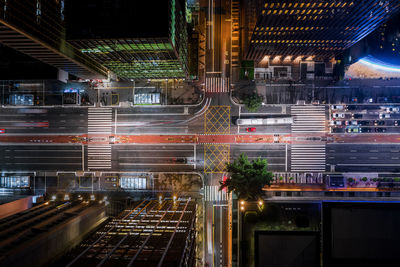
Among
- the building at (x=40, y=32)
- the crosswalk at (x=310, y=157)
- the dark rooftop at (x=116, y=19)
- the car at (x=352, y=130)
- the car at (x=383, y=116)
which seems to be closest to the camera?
the dark rooftop at (x=116, y=19)

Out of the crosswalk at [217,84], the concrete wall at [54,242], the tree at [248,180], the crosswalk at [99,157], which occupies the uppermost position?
the crosswalk at [217,84]

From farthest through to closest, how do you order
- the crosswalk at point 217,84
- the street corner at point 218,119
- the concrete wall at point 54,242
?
the street corner at point 218,119 < the crosswalk at point 217,84 < the concrete wall at point 54,242

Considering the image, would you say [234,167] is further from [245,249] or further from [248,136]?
[245,249]

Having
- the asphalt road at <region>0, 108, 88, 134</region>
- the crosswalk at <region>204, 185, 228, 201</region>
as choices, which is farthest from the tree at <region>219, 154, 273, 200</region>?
the asphalt road at <region>0, 108, 88, 134</region>

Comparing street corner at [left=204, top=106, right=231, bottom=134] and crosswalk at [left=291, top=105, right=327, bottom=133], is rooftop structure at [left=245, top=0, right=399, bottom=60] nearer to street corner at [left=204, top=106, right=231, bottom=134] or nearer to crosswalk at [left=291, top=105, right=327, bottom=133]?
crosswalk at [left=291, top=105, right=327, bottom=133]

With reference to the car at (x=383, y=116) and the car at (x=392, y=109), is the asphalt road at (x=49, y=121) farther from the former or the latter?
the car at (x=392, y=109)

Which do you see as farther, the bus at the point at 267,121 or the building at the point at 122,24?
the bus at the point at 267,121

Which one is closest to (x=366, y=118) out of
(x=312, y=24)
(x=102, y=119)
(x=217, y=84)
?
(x=312, y=24)

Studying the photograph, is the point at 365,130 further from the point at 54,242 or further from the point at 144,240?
the point at 54,242

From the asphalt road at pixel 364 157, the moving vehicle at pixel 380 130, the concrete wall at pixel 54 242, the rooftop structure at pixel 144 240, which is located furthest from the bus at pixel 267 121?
the concrete wall at pixel 54 242
